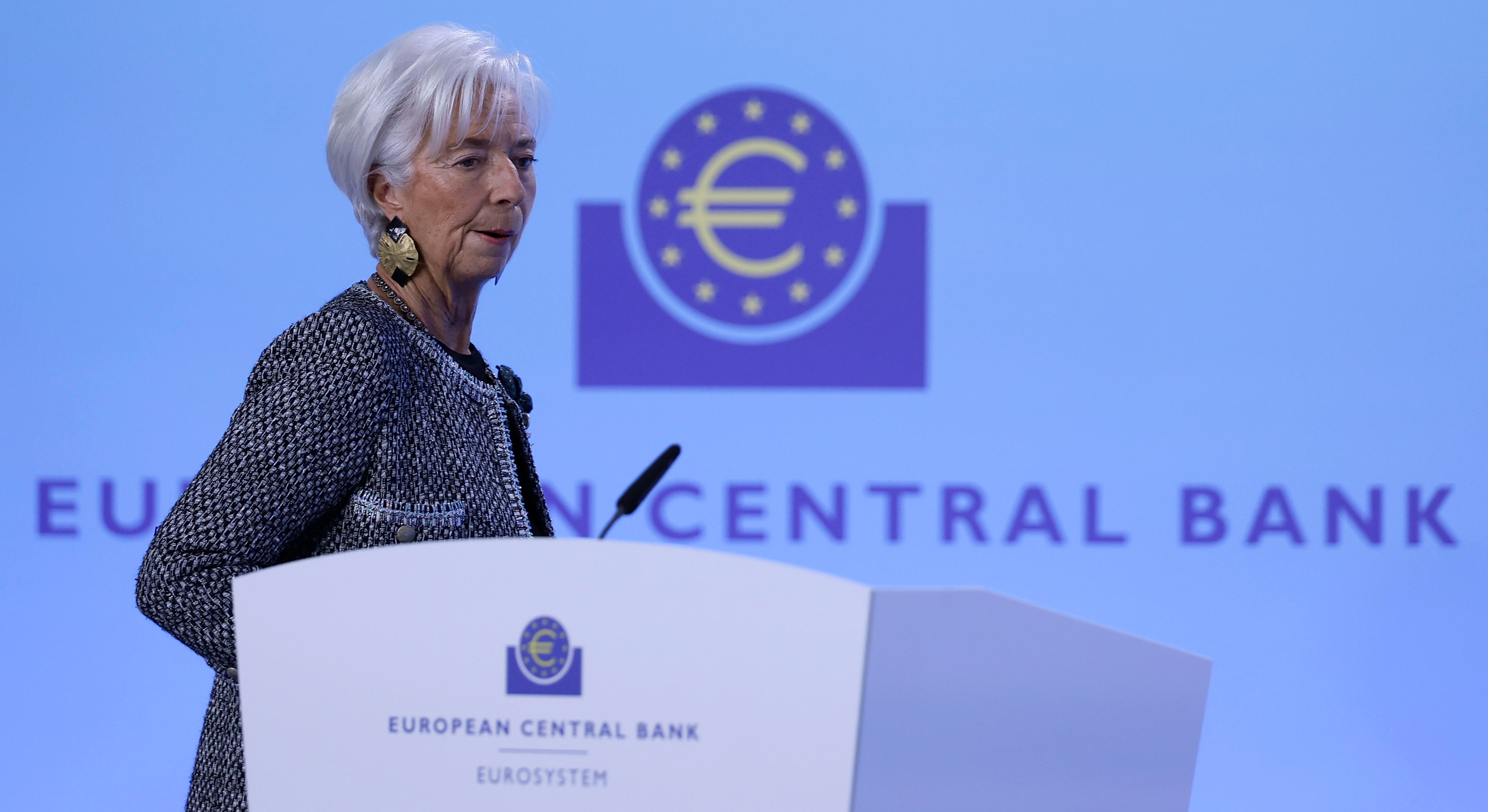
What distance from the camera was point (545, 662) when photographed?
63cm

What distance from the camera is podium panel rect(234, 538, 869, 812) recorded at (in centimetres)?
63

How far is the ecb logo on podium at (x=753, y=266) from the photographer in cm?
265

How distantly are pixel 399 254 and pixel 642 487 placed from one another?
0.35m

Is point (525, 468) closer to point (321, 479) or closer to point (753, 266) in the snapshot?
point (321, 479)

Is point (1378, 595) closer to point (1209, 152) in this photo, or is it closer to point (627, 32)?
point (1209, 152)

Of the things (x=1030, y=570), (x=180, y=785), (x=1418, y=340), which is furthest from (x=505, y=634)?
(x=1418, y=340)

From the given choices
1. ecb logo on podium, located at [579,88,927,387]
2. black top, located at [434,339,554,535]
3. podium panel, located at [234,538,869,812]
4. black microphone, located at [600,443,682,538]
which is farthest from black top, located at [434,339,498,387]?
ecb logo on podium, located at [579,88,927,387]

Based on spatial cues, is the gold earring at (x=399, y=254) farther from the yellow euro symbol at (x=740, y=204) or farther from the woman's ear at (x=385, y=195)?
the yellow euro symbol at (x=740, y=204)

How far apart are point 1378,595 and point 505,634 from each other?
252cm

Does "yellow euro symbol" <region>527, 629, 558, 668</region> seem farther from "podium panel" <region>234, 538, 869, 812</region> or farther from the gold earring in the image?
the gold earring

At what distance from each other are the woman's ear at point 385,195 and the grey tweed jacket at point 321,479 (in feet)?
0.38

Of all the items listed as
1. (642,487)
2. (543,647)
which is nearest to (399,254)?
(642,487)

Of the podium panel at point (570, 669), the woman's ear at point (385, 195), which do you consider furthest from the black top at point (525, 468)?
the podium panel at point (570, 669)

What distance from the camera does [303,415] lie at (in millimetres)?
905
